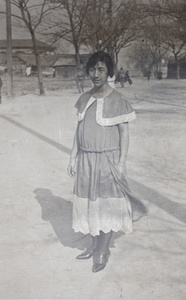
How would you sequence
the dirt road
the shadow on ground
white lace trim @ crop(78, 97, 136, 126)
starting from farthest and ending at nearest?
the shadow on ground < white lace trim @ crop(78, 97, 136, 126) < the dirt road

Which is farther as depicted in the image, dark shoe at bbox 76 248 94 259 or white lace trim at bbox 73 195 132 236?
dark shoe at bbox 76 248 94 259

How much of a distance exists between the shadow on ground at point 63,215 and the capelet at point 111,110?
83 centimetres

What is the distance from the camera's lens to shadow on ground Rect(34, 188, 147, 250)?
13.4 feet

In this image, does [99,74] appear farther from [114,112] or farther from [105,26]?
[105,26]

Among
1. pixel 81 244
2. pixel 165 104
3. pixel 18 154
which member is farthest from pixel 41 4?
pixel 81 244

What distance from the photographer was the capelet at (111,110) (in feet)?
11.3

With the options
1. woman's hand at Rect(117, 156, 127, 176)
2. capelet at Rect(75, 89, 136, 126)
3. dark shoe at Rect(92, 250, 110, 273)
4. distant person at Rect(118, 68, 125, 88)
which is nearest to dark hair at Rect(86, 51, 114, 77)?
capelet at Rect(75, 89, 136, 126)

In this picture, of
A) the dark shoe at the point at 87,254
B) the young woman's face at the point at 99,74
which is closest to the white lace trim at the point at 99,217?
the dark shoe at the point at 87,254

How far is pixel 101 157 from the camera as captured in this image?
347 cm

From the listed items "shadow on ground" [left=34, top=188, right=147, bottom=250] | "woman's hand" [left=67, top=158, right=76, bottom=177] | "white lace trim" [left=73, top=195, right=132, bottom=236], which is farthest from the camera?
"shadow on ground" [left=34, top=188, right=147, bottom=250]

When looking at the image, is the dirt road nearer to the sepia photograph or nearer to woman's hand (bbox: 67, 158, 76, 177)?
the sepia photograph

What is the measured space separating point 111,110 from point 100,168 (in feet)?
1.51

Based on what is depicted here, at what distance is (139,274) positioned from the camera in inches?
137

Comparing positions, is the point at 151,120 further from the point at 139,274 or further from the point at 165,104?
the point at 139,274
